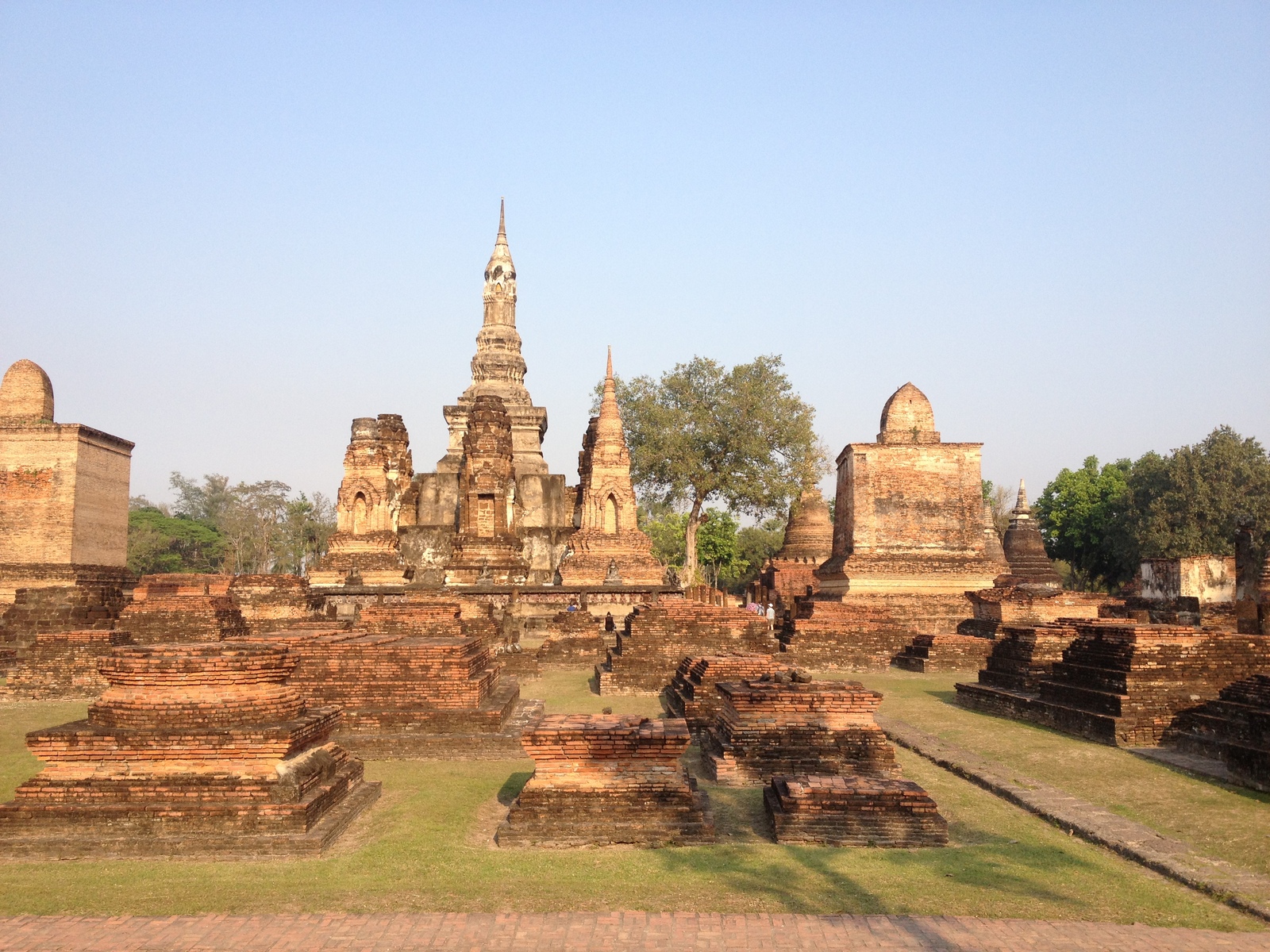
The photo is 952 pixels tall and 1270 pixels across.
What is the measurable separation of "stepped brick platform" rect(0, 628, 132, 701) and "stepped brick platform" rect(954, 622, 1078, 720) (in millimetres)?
11505

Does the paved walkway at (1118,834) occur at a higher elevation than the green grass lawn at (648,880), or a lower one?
higher

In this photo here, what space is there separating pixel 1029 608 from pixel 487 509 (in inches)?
545

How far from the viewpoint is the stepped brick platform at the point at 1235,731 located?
7512 mm

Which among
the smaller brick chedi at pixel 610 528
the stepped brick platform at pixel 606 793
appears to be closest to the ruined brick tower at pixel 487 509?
the smaller brick chedi at pixel 610 528

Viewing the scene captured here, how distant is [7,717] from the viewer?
37.8ft

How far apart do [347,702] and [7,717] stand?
509cm

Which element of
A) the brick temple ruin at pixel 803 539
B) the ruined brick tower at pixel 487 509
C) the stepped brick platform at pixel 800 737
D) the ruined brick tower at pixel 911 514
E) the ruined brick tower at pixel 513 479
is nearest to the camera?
the stepped brick platform at pixel 800 737

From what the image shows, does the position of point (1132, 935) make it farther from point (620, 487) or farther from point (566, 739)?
point (620, 487)

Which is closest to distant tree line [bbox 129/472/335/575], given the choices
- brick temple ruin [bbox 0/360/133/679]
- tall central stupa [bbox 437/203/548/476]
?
tall central stupa [bbox 437/203/548/476]

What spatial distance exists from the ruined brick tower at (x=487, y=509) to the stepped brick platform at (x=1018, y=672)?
520 inches

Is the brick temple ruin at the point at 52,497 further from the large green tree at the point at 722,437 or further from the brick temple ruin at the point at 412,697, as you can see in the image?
the large green tree at the point at 722,437

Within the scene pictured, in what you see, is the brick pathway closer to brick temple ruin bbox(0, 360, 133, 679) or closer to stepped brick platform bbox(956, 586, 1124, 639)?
stepped brick platform bbox(956, 586, 1124, 639)

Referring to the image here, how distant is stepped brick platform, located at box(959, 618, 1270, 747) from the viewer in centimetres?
936

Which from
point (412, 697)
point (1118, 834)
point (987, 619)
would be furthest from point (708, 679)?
point (987, 619)
